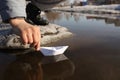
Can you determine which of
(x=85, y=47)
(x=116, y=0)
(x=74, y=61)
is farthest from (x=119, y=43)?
(x=116, y=0)

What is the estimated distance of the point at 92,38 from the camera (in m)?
A: 3.38

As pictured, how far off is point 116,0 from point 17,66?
14.5 m

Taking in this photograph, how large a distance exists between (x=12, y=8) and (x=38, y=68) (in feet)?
5.36

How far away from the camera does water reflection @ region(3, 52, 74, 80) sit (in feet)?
6.45

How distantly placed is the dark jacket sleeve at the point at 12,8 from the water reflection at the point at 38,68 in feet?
4.45

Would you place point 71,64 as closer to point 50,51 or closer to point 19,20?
point 50,51

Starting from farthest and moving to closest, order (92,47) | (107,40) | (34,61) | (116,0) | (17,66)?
(116,0), (107,40), (92,47), (34,61), (17,66)

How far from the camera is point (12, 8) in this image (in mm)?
579

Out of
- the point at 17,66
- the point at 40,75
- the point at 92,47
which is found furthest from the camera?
the point at 92,47

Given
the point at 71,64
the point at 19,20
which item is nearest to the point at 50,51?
the point at 71,64

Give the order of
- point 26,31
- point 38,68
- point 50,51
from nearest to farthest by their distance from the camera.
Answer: point 26,31, point 38,68, point 50,51

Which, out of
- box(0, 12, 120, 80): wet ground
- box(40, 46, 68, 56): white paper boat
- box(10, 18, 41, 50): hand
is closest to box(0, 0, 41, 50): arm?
box(10, 18, 41, 50): hand

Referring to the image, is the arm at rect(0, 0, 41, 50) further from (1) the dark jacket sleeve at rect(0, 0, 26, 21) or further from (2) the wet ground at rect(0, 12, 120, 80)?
(2) the wet ground at rect(0, 12, 120, 80)

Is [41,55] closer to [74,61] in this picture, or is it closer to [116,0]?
[74,61]
